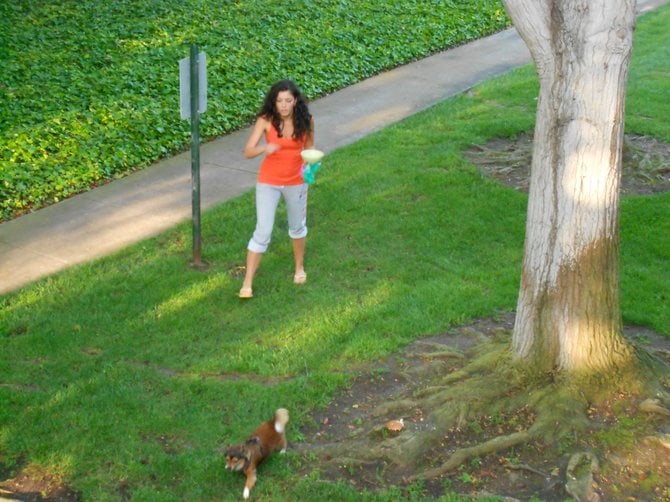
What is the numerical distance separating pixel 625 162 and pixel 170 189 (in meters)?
4.75

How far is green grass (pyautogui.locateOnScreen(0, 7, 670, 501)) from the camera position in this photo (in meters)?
5.46

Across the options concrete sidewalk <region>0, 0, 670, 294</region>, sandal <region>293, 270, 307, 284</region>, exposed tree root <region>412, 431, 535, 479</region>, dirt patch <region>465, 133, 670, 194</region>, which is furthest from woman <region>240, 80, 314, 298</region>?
dirt patch <region>465, 133, 670, 194</region>

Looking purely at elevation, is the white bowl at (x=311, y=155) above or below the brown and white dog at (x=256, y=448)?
above

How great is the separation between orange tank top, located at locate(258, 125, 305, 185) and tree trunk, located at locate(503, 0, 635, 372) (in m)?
2.32

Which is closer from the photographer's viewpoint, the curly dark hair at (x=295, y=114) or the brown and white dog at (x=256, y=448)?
the brown and white dog at (x=256, y=448)

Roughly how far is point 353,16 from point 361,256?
31.1 ft

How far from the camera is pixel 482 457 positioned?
208 inches

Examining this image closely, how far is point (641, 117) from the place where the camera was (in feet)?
38.3

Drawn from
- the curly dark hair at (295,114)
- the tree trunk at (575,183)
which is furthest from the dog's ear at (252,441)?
the curly dark hair at (295,114)

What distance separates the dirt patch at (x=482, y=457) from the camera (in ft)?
16.6

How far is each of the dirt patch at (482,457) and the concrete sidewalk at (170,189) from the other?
329cm

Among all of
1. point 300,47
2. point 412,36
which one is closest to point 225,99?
point 300,47

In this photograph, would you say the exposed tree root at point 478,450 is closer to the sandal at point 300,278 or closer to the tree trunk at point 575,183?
the tree trunk at point 575,183

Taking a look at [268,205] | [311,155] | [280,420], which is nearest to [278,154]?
[311,155]
